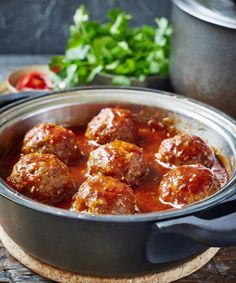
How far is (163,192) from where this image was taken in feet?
8.68

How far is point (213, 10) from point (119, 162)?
3.70ft

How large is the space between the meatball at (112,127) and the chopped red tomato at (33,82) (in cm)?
111

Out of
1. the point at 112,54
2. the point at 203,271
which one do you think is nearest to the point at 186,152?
the point at 203,271

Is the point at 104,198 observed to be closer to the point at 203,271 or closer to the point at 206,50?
the point at 203,271

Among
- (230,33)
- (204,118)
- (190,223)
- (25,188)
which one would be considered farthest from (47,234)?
(230,33)

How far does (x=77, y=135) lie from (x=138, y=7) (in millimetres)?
2173

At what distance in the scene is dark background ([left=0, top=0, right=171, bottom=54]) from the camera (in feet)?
16.5

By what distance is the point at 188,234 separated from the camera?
7.24ft

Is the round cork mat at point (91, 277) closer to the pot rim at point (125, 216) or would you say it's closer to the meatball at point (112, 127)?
the pot rim at point (125, 216)

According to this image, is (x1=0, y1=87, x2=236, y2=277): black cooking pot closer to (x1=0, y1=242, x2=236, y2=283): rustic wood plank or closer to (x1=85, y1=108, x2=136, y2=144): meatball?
(x1=0, y1=242, x2=236, y2=283): rustic wood plank

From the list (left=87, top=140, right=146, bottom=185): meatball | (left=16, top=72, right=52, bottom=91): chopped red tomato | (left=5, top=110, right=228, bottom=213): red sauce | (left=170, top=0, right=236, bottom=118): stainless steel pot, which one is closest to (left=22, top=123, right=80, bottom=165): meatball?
(left=5, top=110, right=228, bottom=213): red sauce

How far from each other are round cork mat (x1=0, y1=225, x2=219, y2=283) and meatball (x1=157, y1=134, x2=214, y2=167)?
44cm

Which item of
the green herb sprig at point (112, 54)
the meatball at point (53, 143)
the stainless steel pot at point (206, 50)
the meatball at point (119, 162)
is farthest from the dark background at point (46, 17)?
the meatball at point (119, 162)

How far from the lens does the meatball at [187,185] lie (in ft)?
8.43
